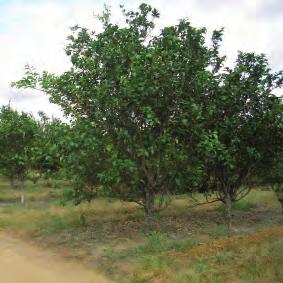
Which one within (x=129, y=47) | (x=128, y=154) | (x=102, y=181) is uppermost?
(x=129, y=47)

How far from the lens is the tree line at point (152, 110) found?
1296 centimetres

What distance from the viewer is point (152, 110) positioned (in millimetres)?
13266

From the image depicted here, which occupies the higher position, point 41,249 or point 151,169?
point 151,169

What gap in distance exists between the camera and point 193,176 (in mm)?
14039

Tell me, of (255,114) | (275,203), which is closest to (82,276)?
(255,114)

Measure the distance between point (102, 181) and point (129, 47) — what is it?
4036 mm

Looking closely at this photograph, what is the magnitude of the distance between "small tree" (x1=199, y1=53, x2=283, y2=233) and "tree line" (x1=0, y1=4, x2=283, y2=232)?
0.10 feet

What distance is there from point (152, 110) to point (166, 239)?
145 inches

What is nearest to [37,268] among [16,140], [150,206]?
[150,206]

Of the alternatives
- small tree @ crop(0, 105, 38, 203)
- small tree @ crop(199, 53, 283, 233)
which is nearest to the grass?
small tree @ crop(199, 53, 283, 233)

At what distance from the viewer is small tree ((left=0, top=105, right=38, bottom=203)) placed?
25297 mm

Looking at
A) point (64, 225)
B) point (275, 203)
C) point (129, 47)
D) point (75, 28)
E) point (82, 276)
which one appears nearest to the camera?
point (82, 276)

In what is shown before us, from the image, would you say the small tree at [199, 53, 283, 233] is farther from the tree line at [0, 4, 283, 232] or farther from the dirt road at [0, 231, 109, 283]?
the dirt road at [0, 231, 109, 283]

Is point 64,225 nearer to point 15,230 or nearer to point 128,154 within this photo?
point 15,230
